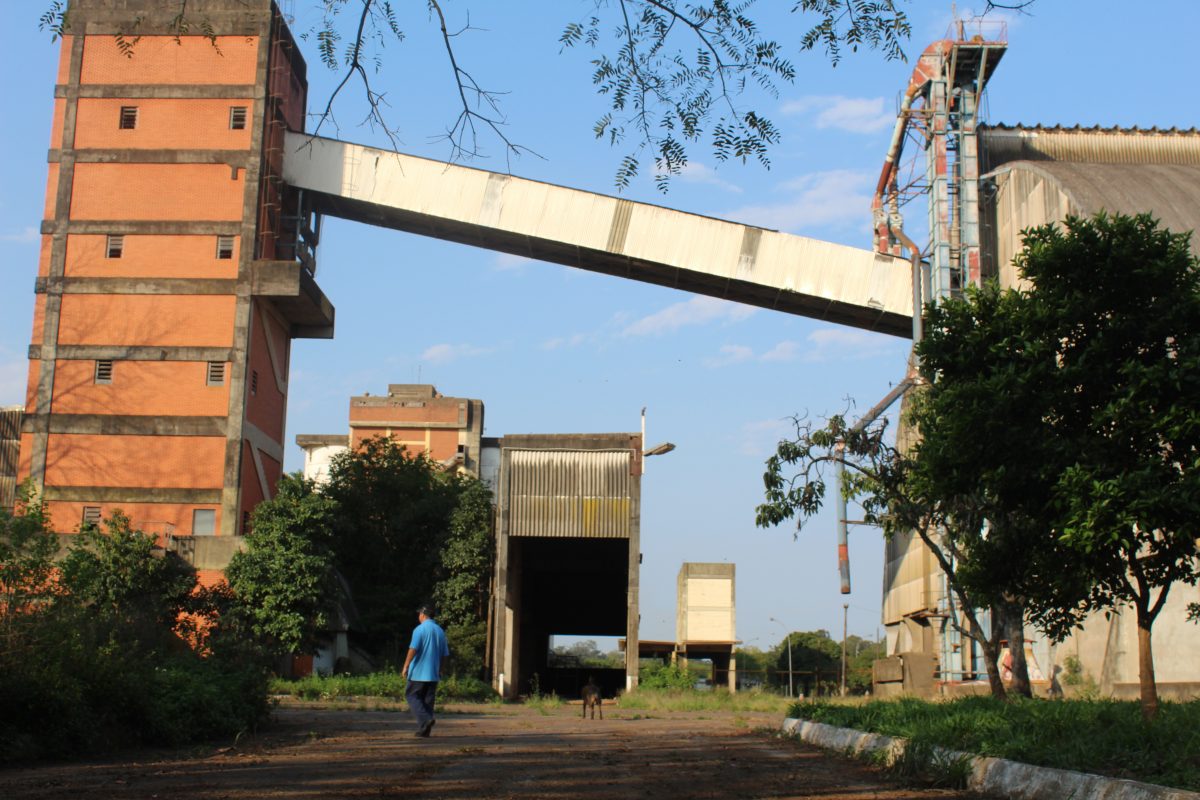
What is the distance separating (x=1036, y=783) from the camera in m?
7.44

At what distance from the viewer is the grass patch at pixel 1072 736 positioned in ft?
22.7

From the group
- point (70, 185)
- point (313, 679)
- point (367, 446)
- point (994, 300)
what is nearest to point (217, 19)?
point (70, 185)

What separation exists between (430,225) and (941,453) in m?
31.9

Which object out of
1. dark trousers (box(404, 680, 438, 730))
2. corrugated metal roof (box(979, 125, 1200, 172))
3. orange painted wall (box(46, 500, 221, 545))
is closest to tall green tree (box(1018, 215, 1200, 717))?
dark trousers (box(404, 680, 438, 730))

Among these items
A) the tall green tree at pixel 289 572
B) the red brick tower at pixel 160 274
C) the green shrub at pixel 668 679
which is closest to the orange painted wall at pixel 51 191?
the red brick tower at pixel 160 274

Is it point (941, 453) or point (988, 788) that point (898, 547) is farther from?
point (988, 788)

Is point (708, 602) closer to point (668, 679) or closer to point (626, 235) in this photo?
point (668, 679)

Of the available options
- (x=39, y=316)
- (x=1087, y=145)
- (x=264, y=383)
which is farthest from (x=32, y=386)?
(x=1087, y=145)

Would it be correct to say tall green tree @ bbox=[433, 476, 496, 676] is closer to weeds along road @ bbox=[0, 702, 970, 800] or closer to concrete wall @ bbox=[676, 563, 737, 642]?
concrete wall @ bbox=[676, 563, 737, 642]

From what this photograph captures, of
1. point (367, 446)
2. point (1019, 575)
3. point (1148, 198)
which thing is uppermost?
point (1148, 198)

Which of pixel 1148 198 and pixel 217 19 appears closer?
pixel 1148 198

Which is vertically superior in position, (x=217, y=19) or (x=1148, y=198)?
(x=217, y=19)

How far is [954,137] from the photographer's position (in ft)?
122

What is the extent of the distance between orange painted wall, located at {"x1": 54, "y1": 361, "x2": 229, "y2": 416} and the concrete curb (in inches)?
1214
